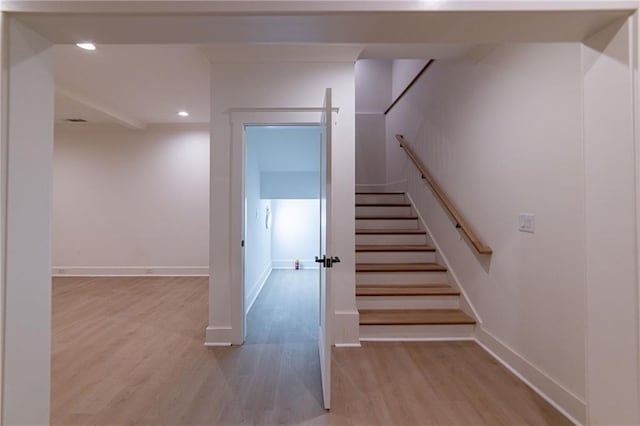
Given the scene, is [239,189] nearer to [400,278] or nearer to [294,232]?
[400,278]

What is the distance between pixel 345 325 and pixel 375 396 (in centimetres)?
80

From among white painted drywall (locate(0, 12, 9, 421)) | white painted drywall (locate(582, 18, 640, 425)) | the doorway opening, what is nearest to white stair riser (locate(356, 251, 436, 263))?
the doorway opening

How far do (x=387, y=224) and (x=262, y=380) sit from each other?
2.55m

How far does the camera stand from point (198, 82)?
3598 mm

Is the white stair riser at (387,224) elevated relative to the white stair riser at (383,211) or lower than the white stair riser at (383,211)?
lower

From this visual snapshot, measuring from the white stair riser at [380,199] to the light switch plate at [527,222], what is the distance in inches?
97.9

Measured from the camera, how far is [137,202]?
5457 mm

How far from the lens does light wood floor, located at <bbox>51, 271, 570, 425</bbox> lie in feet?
5.98

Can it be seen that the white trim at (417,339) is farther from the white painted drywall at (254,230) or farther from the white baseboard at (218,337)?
the white painted drywall at (254,230)

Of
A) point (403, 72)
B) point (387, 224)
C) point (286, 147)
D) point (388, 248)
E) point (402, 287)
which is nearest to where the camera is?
point (402, 287)

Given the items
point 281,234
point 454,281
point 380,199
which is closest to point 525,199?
point 454,281

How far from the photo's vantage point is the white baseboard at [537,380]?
1787 mm

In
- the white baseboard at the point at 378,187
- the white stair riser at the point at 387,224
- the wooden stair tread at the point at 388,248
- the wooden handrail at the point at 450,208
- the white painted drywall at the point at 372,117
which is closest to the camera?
the wooden handrail at the point at 450,208

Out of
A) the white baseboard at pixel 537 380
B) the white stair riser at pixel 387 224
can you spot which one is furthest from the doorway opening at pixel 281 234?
the white baseboard at pixel 537 380
